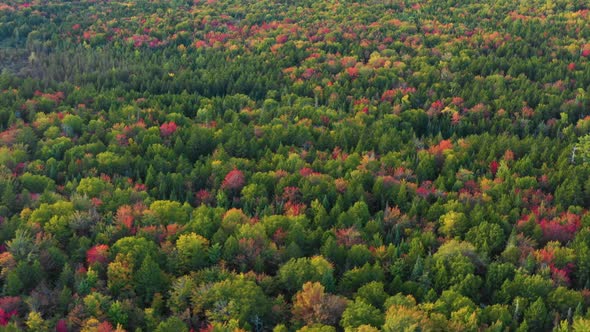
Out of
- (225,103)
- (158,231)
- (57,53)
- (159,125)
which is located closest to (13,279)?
(158,231)

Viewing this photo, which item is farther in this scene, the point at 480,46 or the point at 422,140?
→ the point at 480,46

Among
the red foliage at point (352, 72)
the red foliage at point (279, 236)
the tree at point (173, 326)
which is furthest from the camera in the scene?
the red foliage at point (352, 72)

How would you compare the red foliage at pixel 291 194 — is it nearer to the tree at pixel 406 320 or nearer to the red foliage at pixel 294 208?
the red foliage at pixel 294 208


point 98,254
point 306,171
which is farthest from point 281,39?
point 98,254

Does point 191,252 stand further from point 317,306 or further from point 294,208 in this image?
point 294,208

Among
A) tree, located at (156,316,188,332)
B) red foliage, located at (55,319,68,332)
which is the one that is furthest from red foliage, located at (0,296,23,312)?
tree, located at (156,316,188,332)

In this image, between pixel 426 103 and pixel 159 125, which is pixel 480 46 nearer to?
pixel 426 103

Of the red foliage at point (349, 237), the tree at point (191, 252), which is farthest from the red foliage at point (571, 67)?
the tree at point (191, 252)
